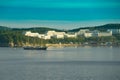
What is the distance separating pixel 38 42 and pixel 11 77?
6375 centimetres

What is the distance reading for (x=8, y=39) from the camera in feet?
275

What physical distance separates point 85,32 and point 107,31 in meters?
6.28

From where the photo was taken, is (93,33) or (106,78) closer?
(106,78)

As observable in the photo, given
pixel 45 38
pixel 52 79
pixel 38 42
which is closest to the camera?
pixel 52 79

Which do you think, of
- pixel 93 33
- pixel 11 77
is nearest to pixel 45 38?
pixel 93 33

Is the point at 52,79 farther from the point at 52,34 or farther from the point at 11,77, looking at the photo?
the point at 52,34

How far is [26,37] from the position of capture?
84500 mm

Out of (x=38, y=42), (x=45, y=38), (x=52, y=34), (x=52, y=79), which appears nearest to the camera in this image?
(x=52, y=79)

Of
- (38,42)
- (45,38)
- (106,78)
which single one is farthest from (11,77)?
(45,38)

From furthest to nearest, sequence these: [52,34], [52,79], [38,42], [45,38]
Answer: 1. [52,34]
2. [45,38]
3. [38,42]
4. [52,79]

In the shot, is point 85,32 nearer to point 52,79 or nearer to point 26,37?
point 26,37

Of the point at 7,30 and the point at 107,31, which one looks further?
the point at 107,31

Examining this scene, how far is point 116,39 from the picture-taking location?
97.8 metres

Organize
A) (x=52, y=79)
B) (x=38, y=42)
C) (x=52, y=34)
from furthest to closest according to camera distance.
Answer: (x=52, y=34), (x=38, y=42), (x=52, y=79)
